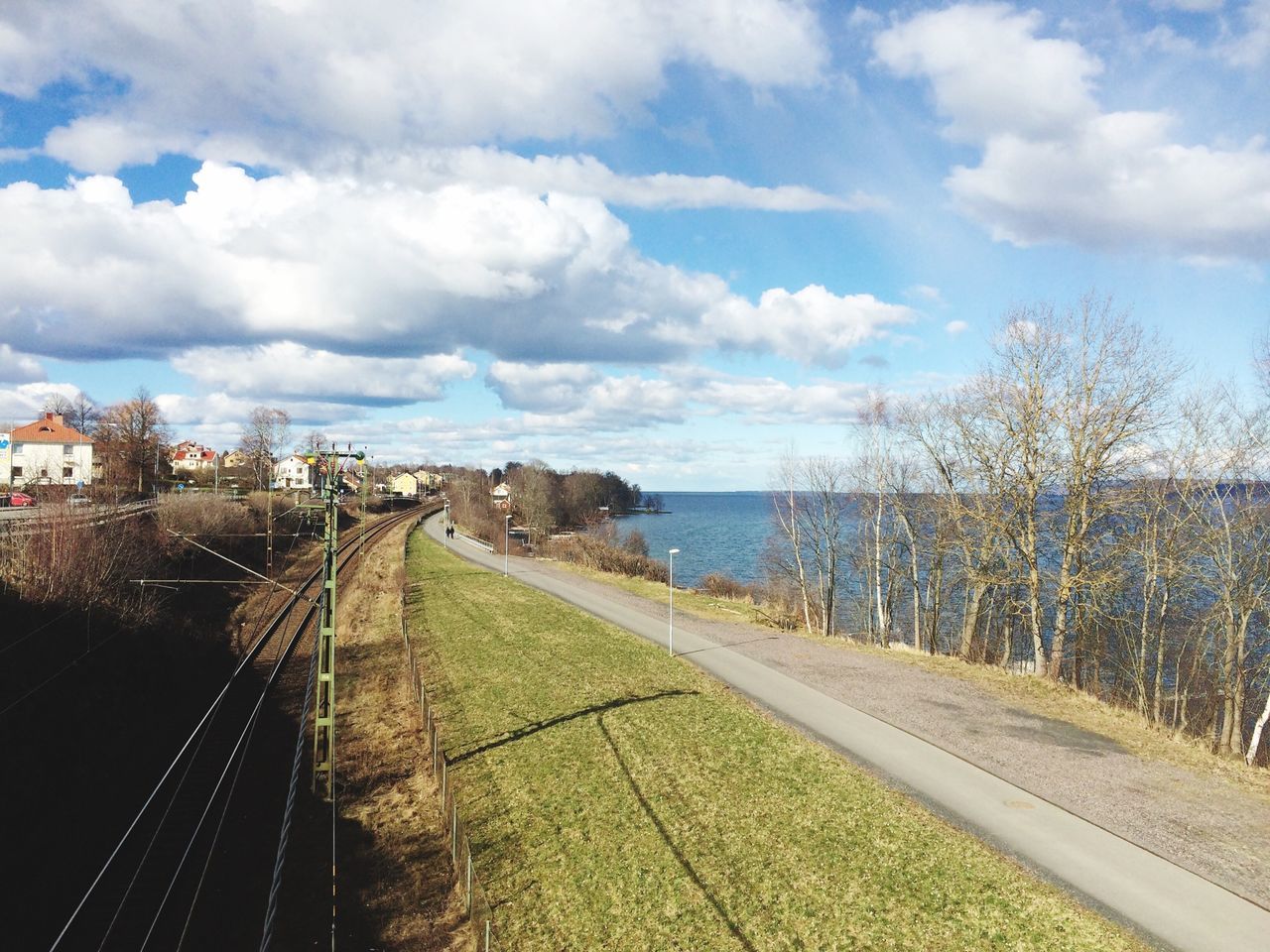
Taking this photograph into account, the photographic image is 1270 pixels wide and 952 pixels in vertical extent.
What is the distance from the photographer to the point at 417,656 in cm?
2812

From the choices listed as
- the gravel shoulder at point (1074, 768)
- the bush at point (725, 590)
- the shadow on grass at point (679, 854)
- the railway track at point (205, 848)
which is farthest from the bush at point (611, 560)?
the shadow on grass at point (679, 854)

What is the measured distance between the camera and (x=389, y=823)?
1631cm

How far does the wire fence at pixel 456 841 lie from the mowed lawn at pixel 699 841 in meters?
0.23

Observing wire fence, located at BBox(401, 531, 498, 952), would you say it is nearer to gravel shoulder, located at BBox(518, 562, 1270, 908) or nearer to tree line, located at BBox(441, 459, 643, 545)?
gravel shoulder, located at BBox(518, 562, 1270, 908)

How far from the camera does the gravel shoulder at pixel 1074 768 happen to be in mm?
12062

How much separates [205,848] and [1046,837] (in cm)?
1630

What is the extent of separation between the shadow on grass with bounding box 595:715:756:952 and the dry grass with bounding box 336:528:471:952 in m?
3.59

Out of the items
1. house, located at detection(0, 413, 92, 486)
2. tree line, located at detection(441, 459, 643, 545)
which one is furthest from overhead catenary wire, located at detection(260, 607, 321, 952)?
house, located at detection(0, 413, 92, 486)

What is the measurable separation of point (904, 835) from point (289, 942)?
10425 millimetres

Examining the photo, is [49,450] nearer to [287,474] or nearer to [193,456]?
[287,474]

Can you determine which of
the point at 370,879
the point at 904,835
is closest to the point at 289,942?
the point at 370,879

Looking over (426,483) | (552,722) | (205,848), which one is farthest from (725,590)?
(426,483)

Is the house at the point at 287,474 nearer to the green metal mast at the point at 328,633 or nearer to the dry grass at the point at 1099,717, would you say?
the green metal mast at the point at 328,633

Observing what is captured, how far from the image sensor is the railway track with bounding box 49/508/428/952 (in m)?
12.7
